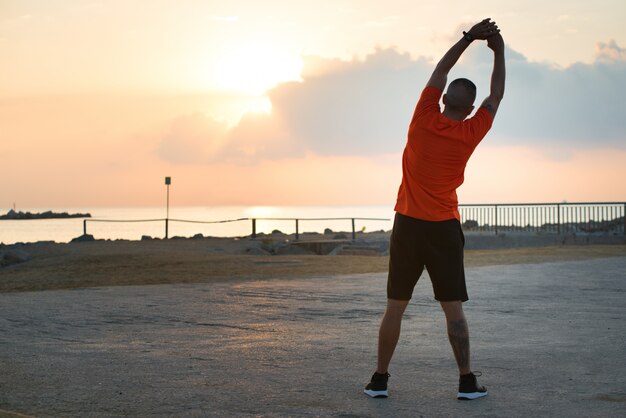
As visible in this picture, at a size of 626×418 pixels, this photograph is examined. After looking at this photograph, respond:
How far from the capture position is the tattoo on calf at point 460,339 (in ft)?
17.3

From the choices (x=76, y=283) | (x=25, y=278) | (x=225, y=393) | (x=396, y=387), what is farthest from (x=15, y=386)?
(x=25, y=278)

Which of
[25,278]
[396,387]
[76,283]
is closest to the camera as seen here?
[396,387]

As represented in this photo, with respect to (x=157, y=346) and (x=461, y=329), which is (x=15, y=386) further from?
(x=461, y=329)

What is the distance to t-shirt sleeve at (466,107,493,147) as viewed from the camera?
5117 millimetres

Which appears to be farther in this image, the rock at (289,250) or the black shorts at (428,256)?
the rock at (289,250)

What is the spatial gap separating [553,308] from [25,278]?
503 inches

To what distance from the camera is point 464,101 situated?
17.0 ft

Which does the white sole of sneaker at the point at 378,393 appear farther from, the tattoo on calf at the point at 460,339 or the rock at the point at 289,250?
the rock at the point at 289,250

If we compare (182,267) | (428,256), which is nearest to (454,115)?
(428,256)

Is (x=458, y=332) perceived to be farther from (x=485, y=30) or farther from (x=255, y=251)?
(x=255, y=251)

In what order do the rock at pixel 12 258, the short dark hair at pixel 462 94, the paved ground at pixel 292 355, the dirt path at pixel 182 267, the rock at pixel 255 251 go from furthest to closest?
the rock at pixel 255 251
the rock at pixel 12 258
the dirt path at pixel 182 267
the short dark hair at pixel 462 94
the paved ground at pixel 292 355

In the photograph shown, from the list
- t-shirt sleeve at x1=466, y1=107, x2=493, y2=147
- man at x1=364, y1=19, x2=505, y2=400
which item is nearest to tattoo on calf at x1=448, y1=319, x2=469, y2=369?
man at x1=364, y1=19, x2=505, y2=400

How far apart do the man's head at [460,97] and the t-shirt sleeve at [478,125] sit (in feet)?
0.25

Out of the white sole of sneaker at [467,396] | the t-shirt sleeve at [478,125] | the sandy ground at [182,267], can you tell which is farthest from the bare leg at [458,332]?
the sandy ground at [182,267]
